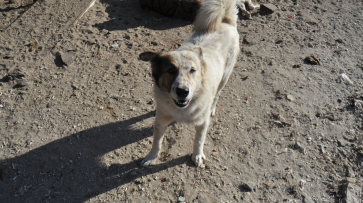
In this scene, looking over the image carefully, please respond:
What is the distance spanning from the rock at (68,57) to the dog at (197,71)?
8.35 ft

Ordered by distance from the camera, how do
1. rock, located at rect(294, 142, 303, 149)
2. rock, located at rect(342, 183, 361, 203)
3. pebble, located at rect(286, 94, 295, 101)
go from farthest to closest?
1. pebble, located at rect(286, 94, 295, 101)
2. rock, located at rect(294, 142, 303, 149)
3. rock, located at rect(342, 183, 361, 203)

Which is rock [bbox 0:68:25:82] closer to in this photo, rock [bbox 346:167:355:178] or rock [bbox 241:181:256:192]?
rock [bbox 241:181:256:192]

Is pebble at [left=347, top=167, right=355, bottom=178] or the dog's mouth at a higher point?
the dog's mouth

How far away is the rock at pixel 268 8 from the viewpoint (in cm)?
684

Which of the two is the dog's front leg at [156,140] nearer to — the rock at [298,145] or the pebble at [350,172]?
the rock at [298,145]

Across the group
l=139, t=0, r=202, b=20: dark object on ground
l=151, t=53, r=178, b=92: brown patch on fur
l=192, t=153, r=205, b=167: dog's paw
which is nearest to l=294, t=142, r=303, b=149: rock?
l=192, t=153, r=205, b=167: dog's paw

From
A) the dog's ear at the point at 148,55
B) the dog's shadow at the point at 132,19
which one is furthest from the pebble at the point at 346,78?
the dog's ear at the point at 148,55

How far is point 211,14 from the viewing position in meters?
3.90

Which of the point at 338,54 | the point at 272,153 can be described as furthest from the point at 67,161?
the point at 338,54

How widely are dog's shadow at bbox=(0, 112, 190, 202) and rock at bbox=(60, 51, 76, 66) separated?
1.73 meters

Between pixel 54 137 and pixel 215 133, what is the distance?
102 inches

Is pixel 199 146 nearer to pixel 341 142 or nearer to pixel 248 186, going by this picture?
pixel 248 186

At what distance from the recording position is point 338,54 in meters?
5.97

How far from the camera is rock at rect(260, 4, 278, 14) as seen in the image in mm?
6844
